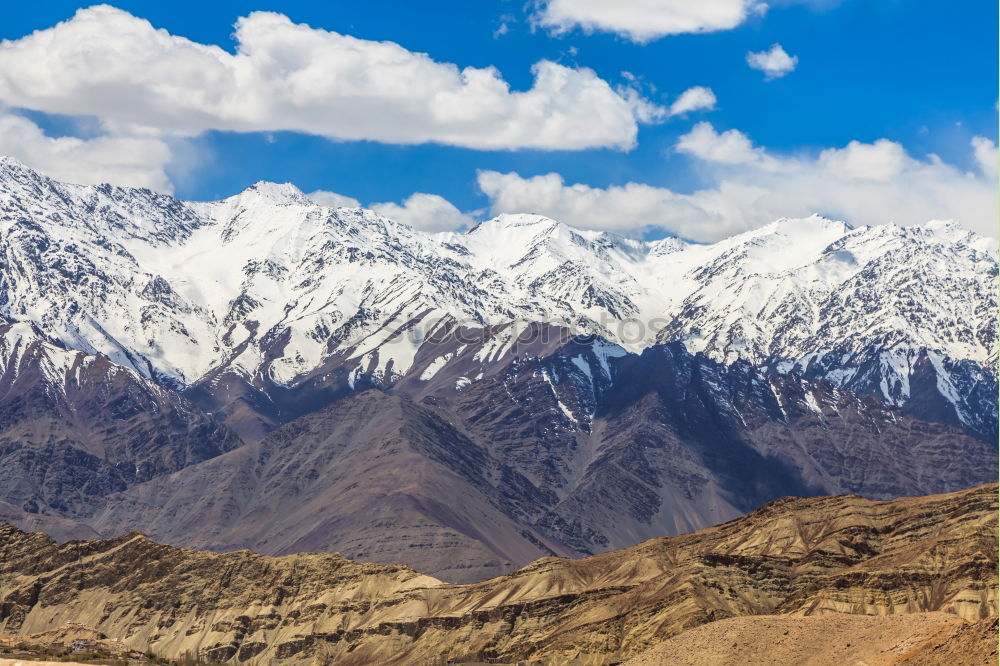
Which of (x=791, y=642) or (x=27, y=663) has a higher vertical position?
(x=27, y=663)

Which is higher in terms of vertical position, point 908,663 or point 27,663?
point 27,663

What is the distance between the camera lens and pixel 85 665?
200 m

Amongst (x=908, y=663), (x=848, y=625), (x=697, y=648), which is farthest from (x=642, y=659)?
(x=908, y=663)

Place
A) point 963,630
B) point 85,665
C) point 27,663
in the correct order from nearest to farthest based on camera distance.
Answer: point 963,630 → point 27,663 → point 85,665

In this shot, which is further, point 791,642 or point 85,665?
point 85,665

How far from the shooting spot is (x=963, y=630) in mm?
142875

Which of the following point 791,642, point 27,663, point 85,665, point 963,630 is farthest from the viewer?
point 85,665

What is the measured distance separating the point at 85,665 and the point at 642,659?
71.8m

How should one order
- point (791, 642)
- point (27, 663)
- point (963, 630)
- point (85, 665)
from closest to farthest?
point (963, 630) < point (791, 642) < point (27, 663) < point (85, 665)

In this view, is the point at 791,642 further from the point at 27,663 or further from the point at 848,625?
the point at 27,663

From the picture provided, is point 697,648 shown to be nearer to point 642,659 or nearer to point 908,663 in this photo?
point 642,659

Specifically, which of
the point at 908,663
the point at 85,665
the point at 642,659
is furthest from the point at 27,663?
the point at 908,663

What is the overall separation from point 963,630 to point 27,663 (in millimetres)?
95821

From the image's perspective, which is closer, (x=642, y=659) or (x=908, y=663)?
(x=908, y=663)
